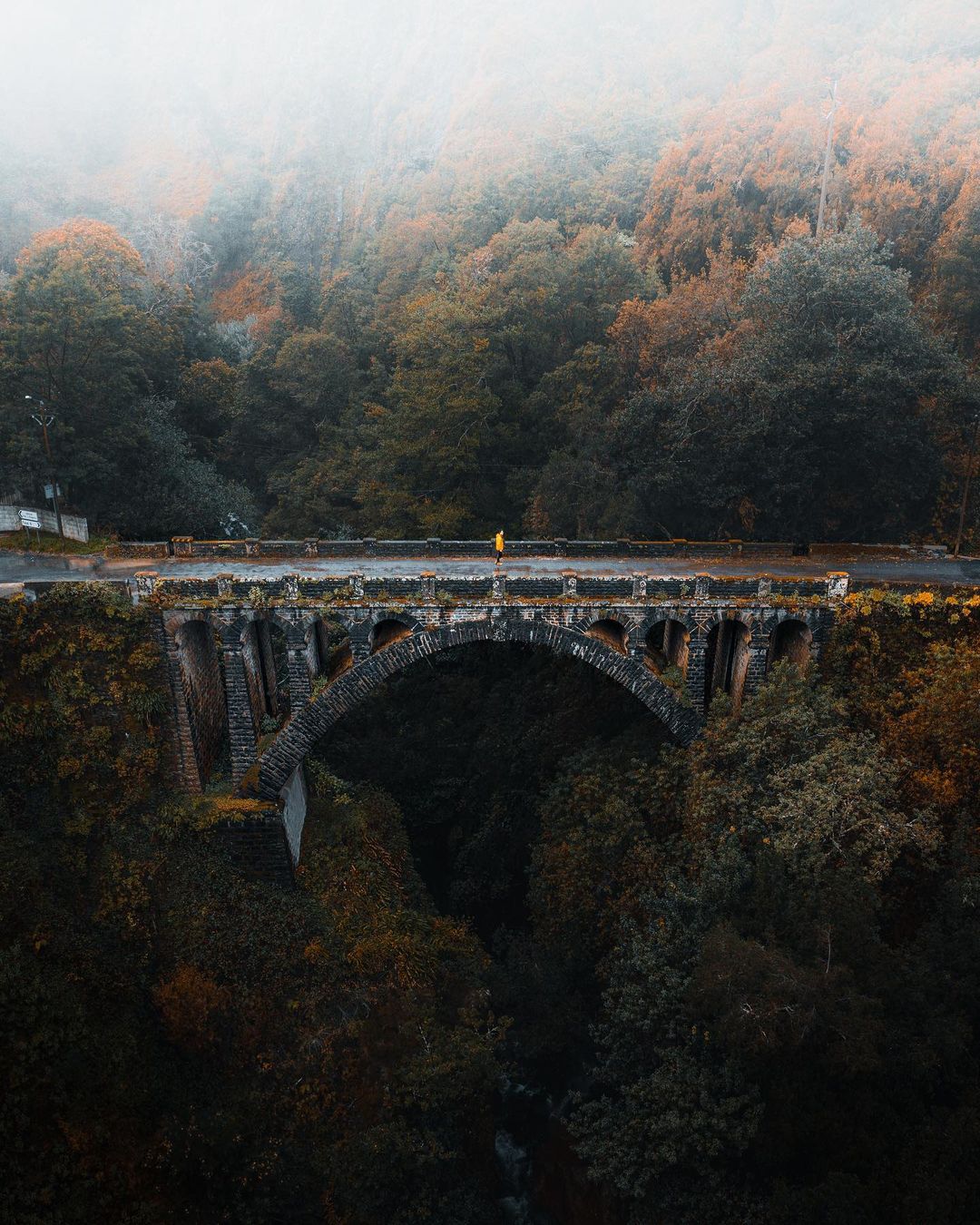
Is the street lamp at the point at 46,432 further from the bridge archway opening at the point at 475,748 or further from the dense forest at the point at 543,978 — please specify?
the bridge archway opening at the point at 475,748

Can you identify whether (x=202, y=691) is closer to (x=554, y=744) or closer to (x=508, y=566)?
(x=508, y=566)

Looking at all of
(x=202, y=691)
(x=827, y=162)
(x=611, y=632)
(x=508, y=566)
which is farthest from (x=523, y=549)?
(x=827, y=162)

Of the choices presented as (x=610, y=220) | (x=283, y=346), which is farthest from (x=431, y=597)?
(x=610, y=220)

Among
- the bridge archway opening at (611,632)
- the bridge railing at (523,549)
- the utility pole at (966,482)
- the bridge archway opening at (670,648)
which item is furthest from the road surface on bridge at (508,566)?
the bridge archway opening at (611,632)

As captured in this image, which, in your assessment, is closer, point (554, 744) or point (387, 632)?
point (387, 632)

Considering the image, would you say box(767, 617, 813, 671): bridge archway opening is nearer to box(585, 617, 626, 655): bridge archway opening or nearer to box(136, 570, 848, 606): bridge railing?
box(136, 570, 848, 606): bridge railing

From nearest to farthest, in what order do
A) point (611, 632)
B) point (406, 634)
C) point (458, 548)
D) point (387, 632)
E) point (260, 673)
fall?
point (406, 634) < point (611, 632) < point (387, 632) < point (260, 673) < point (458, 548)

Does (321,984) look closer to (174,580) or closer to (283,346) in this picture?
(174,580)
